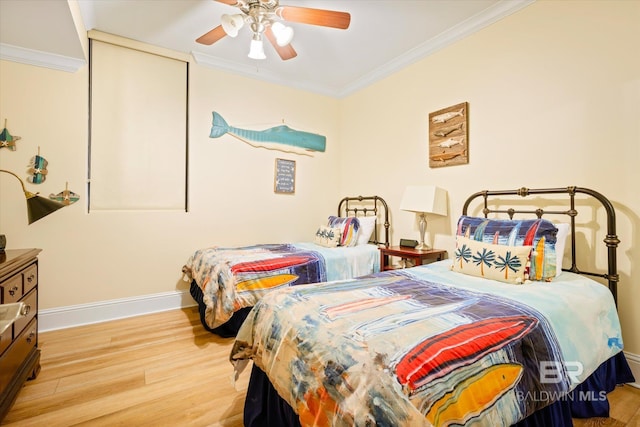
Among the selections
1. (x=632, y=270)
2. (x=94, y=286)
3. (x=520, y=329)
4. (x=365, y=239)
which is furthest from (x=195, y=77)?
(x=632, y=270)

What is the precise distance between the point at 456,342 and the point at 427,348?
0.12 meters

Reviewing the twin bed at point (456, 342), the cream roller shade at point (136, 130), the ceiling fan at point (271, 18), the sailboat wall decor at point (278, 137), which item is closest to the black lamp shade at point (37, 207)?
the cream roller shade at point (136, 130)

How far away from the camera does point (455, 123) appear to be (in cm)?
281

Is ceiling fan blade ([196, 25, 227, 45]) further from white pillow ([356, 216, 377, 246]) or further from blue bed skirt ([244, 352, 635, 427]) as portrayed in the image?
blue bed skirt ([244, 352, 635, 427])

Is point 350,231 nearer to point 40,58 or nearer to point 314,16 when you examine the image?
point 314,16

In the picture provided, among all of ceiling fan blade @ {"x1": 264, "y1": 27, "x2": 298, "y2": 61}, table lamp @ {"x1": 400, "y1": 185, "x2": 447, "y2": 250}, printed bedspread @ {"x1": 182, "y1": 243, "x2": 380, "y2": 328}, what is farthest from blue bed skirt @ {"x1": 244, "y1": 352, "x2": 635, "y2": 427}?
ceiling fan blade @ {"x1": 264, "y1": 27, "x2": 298, "y2": 61}

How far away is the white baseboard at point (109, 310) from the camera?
2.68 m

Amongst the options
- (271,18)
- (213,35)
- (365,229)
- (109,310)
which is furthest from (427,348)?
(109,310)

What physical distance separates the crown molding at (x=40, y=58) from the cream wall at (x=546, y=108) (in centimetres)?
325

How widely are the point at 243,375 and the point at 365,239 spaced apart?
6.36 feet

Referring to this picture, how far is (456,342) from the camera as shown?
1.02 m

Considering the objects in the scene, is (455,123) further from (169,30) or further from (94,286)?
(94,286)

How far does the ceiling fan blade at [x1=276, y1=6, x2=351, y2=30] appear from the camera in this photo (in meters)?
1.98

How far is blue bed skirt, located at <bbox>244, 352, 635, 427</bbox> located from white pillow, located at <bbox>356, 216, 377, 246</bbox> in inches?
83.3
